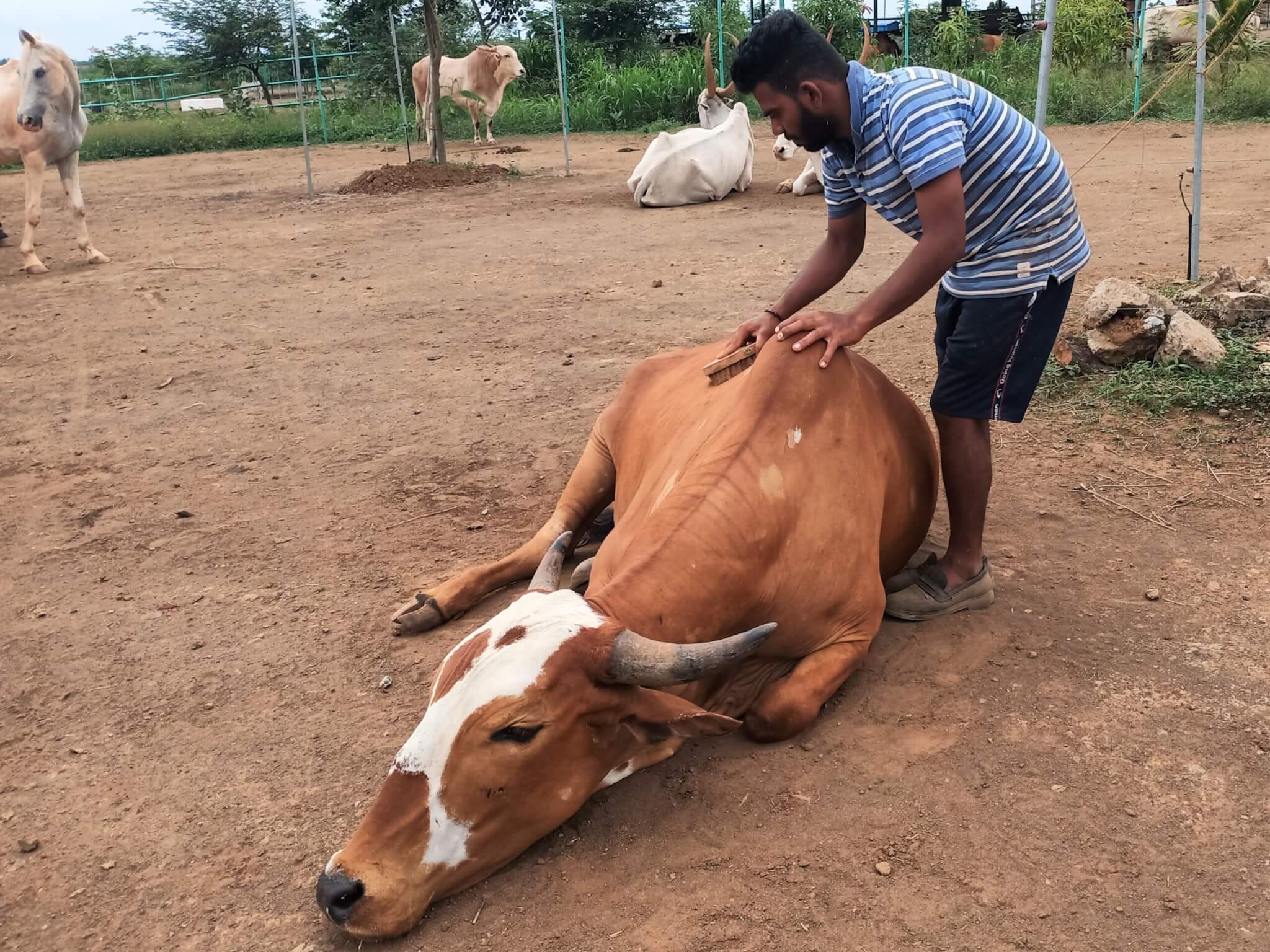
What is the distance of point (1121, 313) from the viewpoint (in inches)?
223

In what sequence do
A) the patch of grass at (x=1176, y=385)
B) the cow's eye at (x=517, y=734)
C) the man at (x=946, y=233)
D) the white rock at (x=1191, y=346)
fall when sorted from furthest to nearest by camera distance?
Answer: the white rock at (x=1191, y=346) → the patch of grass at (x=1176, y=385) → the man at (x=946, y=233) → the cow's eye at (x=517, y=734)

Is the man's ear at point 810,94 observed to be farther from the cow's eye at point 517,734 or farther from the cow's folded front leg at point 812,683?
the cow's eye at point 517,734

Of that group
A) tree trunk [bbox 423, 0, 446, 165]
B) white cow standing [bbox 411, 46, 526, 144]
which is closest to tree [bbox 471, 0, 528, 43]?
white cow standing [bbox 411, 46, 526, 144]

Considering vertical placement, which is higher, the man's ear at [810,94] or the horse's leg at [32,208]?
the man's ear at [810,94]

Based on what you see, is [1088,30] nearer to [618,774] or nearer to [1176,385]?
[1176,385]

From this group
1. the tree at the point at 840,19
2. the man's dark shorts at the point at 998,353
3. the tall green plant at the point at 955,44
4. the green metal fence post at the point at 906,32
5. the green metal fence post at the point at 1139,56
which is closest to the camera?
the man's dark shorts at the point at 998,353

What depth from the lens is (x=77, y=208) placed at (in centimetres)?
1066

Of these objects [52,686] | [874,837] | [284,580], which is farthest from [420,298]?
[874,837]

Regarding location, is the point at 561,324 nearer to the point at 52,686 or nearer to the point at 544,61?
the point at 52,686

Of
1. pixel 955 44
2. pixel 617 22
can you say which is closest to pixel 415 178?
pixel 955 44

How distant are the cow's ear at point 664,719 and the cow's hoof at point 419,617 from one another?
132 centimetres

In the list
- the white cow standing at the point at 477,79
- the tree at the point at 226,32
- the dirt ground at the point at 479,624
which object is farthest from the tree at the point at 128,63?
the dirt ground at the point at 479,624

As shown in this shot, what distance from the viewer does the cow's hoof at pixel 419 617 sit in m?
3.71

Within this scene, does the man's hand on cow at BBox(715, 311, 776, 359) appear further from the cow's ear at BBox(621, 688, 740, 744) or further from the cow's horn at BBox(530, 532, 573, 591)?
the cow's ear at BBox(621, 688, 740, 744)
